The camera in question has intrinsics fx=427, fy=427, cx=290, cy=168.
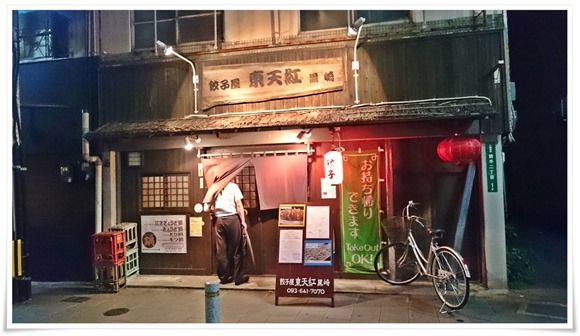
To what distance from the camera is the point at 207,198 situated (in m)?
9.64

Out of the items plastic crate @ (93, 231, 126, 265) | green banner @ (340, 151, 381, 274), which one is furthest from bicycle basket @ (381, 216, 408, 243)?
plastic crate @ (93, 231, 126, 265)

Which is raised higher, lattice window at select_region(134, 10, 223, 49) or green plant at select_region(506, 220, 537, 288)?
lattice window at select_region(134, 10, 223, 49)

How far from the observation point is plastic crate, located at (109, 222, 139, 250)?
33.4 ft

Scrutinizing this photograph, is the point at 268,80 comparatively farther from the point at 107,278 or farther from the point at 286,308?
the point at 107,278

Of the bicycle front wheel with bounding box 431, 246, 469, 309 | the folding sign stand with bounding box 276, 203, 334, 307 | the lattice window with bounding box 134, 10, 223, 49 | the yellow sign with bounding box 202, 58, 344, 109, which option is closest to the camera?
the bicycle front wheel with bounding box 431, 246, 469, 309

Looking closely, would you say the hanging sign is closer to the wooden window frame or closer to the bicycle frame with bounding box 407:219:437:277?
the bicycle frame with bounding box 407:219:437:277

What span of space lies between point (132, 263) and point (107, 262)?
95 centimetres

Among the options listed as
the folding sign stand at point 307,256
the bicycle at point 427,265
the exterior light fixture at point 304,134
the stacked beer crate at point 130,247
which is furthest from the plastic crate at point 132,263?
the bicycle at point 427,265

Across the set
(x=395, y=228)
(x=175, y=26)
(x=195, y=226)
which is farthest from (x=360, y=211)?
(x=175, y=26)

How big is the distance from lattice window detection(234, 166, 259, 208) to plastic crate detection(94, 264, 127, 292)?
3.32 metres
